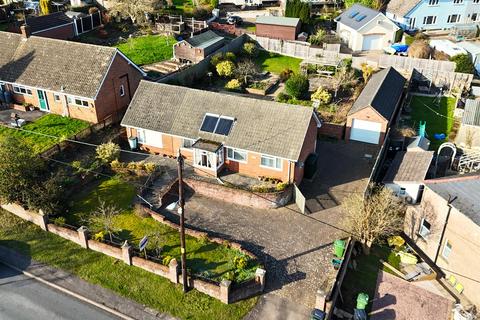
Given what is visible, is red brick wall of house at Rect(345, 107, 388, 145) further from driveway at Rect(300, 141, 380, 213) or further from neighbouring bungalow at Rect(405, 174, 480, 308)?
neighbouring bungalow at Rect(405, 174, 480, 308)

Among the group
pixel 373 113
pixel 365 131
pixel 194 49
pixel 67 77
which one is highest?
pixel 194 49

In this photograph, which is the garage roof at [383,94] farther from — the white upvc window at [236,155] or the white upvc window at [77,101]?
the white upvc window at [77,101]

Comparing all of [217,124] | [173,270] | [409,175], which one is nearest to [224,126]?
[217,124]

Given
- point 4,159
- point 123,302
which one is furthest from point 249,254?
point 4,159

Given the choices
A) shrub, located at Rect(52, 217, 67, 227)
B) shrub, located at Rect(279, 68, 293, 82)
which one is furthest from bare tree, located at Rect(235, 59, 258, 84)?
shrub, located at Rect(52, 217, 67, 227)

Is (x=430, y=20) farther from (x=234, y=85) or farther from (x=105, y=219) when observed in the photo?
(x=105, y=219)

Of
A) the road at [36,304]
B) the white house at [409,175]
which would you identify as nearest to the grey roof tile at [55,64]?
the road at [36,304]
